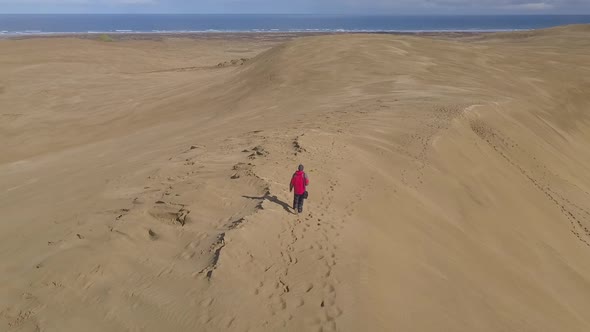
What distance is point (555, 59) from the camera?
3164cm

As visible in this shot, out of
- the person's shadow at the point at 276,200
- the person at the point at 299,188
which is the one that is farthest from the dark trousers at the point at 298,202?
the person's shadow at the point at 276,200

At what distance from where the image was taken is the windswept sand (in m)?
5.34

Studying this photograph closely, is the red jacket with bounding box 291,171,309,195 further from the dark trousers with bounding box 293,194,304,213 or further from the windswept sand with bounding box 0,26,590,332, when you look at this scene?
the windswept sand with bounding box 0,26,590,332

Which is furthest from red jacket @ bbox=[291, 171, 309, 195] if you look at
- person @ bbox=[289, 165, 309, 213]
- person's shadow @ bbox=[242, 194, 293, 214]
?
person's shadow @ bbox=[242, 194, 293, 214]

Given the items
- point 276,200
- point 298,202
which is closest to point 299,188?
point 298,202

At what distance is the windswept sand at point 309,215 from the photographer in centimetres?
534

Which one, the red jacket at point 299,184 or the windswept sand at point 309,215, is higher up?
the red jacket at point 299,184

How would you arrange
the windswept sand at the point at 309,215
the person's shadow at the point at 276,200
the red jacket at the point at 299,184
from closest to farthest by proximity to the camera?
1. the windswept sand at the point at 309,215
2. the red jacket at the point at 299,184
3. the person's shadow at the point at 276,200

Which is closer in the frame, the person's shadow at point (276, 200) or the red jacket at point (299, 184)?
the red jacket at point (299, 184)

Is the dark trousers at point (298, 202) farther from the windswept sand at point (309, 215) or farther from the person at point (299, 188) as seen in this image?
the windswept sand at point (309, 215)

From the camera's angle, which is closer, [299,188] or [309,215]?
[299,188]

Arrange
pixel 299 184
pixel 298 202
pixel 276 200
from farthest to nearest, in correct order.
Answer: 1. pixel 276 200
2. pixel 298 202
3. pixel 299 184

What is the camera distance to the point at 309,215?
714 cm

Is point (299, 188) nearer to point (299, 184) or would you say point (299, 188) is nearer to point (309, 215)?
point (299, 184)
